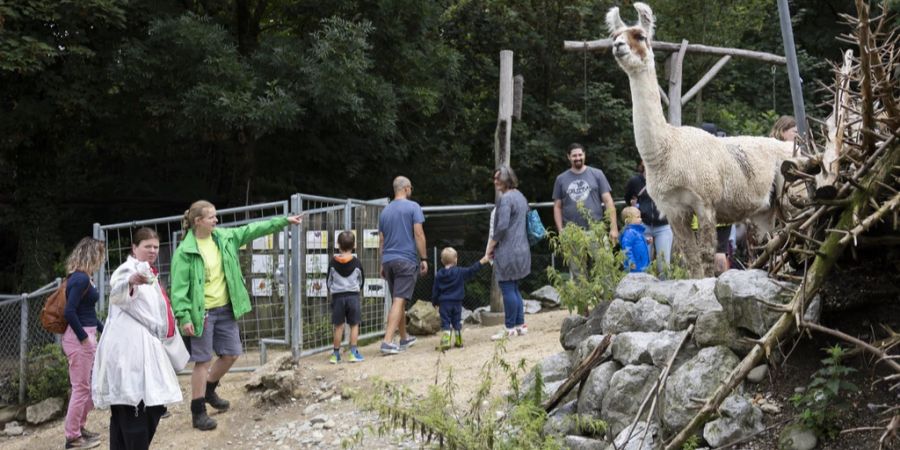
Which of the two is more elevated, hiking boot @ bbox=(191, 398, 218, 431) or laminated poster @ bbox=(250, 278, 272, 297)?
laminated poster @ bbox=(250, 278, 272, 297)

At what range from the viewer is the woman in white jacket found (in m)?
6.05

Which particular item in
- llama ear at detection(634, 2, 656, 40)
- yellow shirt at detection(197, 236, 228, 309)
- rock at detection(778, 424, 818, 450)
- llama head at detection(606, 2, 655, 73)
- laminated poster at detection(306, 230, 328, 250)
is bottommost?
rock at detection(778, 424, 818, 450)

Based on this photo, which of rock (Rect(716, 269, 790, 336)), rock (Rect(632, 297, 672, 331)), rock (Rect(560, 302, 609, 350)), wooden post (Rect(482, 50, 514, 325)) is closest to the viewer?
rock (Rect(716, 269, 790, 336))

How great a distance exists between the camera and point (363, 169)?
17.9 metres

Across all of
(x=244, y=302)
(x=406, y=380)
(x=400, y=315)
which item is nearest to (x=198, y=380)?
(x=244, y=302)

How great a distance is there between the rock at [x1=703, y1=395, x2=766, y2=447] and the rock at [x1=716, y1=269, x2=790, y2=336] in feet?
1.41

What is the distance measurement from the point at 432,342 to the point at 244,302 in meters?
3.36

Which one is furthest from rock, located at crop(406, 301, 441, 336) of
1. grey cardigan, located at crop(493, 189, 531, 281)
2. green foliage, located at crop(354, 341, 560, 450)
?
green foliage, located at crop(354, 341, 560, 450)

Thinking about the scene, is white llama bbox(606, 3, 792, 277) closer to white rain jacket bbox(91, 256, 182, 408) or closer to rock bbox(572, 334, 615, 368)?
rock bbox(572, 334, 615, 368)

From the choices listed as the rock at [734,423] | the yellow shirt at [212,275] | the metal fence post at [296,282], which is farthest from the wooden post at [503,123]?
the rock at [734,423]

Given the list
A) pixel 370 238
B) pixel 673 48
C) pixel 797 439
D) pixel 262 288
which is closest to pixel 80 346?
pixel 262 288

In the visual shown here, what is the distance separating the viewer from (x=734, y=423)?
16.0 feet

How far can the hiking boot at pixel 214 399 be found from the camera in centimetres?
858

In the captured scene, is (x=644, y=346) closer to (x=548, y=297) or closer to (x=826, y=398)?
(x=826, y=398)
